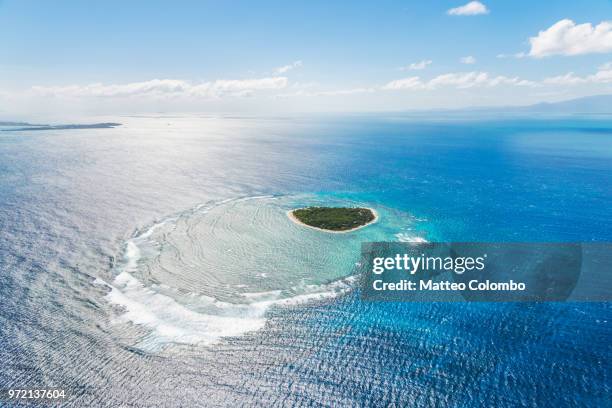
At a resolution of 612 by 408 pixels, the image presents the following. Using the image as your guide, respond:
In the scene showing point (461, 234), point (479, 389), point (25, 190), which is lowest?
point (479, 389)

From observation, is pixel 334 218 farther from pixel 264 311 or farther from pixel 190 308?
pixel 190 308

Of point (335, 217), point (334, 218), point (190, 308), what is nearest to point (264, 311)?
point (190, 308)

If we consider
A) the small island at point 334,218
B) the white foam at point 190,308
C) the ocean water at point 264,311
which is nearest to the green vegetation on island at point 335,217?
the small island at point 334,218

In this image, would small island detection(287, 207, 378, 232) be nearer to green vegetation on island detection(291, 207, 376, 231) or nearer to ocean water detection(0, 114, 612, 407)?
green vegetation on island detection(291, 207, 376, 231)

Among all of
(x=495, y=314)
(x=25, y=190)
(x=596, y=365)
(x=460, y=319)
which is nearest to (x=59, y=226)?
(x=25, y=190)

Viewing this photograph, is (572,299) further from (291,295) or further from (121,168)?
(121,168)

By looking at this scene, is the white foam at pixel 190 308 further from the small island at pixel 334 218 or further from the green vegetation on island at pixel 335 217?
the green vegetation on island at pixel 335 217
